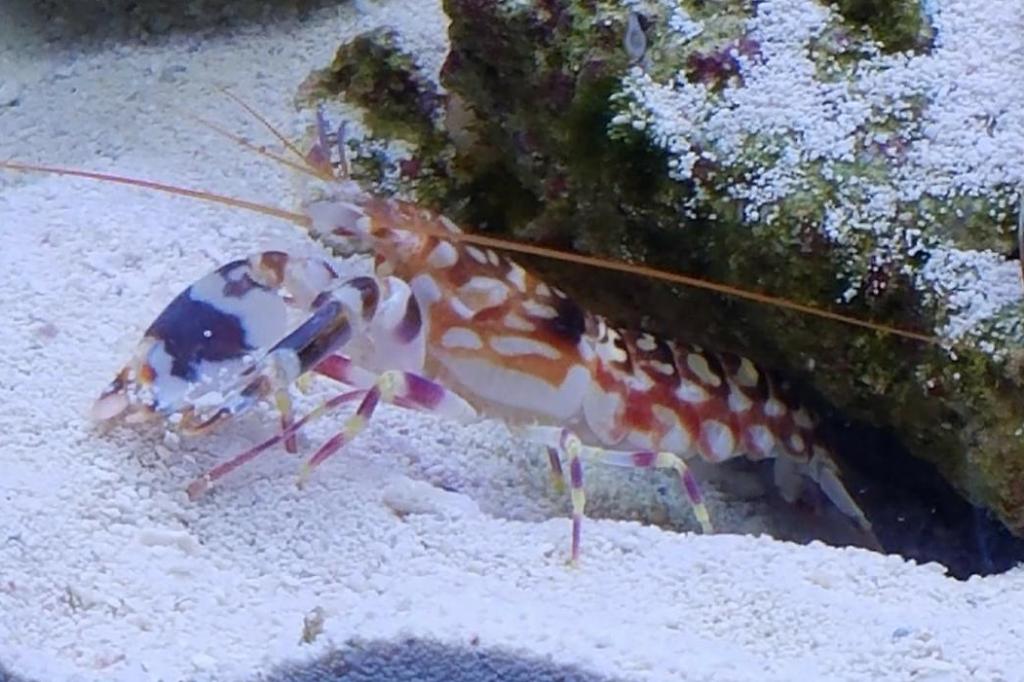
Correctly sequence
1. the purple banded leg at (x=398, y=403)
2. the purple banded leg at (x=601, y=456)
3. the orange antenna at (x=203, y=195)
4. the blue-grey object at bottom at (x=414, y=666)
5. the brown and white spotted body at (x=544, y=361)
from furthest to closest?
the brown and white spotted body at (x=544, y=361), the purple banded leg at (x=601, y=456), the purple banded leg at (x=398, y=403), the orange antenna at (x=203, y=195), the blue-grey object at bottom at (x=414, y=666)

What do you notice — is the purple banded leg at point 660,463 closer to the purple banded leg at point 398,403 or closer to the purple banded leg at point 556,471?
the purple banded leg at point 556,471

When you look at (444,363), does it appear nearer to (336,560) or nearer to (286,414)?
(286,414)

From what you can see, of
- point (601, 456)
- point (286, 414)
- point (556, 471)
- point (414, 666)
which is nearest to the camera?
point (414, 666)

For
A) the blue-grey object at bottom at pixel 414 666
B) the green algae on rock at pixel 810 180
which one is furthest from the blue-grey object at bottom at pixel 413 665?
the green algae on rock at pixel 810 180

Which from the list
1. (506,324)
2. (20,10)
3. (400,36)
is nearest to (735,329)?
(506,324)

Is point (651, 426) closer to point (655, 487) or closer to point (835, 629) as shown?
point (655, 487)

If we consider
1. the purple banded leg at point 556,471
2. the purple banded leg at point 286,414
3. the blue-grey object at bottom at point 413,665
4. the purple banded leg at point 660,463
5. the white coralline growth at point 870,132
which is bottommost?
the purple banded leg at point 556,471

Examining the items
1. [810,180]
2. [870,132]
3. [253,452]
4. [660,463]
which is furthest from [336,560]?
[870,132]

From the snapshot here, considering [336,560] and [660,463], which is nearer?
[336,560]
